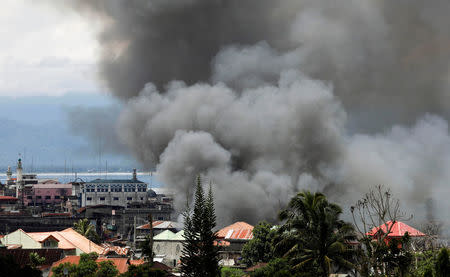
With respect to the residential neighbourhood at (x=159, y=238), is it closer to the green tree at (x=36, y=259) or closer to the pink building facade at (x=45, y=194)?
the green tree at (x=36, y=259)

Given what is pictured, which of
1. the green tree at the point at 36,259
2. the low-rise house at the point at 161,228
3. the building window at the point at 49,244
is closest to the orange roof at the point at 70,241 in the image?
the building window at the point at 49,244

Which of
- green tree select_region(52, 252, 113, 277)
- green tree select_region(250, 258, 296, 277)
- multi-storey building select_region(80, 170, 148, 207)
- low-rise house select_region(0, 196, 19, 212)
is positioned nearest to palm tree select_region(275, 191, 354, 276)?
green tree select_region(250, 258, 296, 277)

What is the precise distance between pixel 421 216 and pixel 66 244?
47.5 metres

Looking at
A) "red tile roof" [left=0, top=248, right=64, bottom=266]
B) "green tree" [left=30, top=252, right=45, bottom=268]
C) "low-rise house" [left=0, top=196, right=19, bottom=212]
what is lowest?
"green tree" [left=30, top=252, right=45, bottom=268]

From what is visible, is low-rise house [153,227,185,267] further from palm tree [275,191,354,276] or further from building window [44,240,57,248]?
palm tree [275,191,354,276]

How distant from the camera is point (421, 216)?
93.5m

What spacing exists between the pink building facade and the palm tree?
4806 inches

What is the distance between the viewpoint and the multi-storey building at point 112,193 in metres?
144

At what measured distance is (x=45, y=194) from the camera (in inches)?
6132

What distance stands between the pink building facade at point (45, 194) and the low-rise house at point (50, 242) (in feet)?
262

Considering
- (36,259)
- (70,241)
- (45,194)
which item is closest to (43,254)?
(36,259)

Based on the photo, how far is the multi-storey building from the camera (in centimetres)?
14412

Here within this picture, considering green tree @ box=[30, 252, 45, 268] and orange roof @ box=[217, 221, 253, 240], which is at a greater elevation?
orange roof @ box=[217, 221, 253, 240]

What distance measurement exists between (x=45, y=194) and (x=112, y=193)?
734 inches
